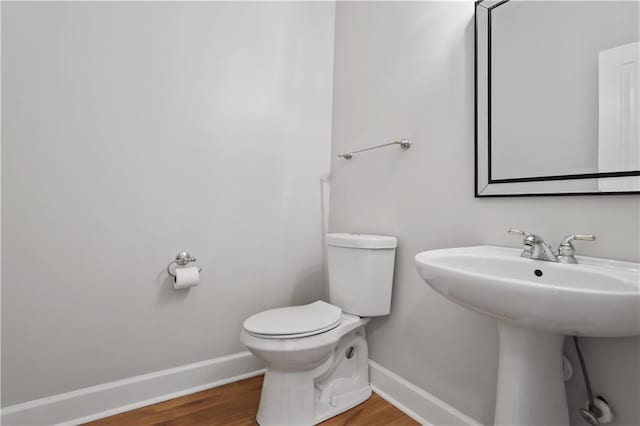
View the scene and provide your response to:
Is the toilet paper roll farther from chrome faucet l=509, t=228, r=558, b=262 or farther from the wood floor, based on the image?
chrome faucet l=509, t=228, r=558, b=262

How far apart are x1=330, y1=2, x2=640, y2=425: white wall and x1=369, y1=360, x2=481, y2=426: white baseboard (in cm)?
3

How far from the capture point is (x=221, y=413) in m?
1.36

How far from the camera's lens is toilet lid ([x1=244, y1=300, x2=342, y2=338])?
1200 mm

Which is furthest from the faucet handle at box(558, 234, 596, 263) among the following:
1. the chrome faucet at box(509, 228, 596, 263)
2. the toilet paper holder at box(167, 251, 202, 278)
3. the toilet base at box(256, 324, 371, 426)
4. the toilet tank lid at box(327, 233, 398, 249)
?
the toilet paper holder at box(167, 251, 202, 278)

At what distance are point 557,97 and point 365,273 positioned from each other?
0.94 meters

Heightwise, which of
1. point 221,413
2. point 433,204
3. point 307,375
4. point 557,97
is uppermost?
point 557,97

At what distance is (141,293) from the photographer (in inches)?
55.9

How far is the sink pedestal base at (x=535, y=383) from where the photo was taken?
33.1 inches

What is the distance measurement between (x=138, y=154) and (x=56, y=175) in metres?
0.30

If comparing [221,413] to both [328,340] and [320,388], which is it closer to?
[320,388]

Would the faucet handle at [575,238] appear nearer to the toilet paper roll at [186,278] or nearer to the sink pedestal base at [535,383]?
the sink pedestal base at [535,383]

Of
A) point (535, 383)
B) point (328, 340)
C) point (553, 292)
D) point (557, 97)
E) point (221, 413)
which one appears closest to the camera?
point (553, 292)

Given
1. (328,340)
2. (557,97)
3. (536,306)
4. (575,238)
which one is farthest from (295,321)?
(557,97)

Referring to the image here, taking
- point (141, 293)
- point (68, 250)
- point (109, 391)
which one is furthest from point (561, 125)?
point (109, 391)
